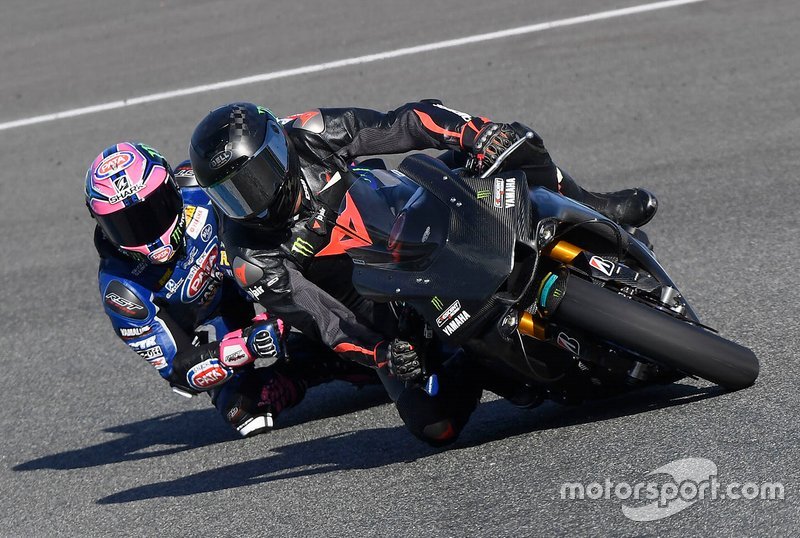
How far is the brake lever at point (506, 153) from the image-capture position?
180 inches

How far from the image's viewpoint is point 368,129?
5543 millimetres

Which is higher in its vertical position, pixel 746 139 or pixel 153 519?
pixel 746 139

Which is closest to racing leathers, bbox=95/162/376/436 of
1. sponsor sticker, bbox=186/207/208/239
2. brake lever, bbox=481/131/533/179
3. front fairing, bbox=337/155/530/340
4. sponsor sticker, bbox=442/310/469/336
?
sponsor sticker, bbox=186/207/208/239

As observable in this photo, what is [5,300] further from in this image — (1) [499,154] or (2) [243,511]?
(1) [499,154]

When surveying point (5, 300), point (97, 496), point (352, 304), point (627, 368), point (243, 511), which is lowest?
point (5, 300)

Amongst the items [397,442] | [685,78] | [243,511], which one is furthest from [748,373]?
[685,78]

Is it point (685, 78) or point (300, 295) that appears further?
point (685, 78)

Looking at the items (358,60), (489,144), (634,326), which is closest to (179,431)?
(489,144)

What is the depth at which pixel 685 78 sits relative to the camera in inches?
353

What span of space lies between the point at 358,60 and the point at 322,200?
18.6ft

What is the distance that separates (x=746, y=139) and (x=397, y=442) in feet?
13.0

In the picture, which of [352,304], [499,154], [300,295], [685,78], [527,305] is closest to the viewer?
[527,305]

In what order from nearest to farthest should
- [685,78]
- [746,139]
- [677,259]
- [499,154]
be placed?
[499,154] → [677,259] → [746,139] → [685,78]

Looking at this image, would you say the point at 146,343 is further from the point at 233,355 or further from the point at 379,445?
the point at 379,445
